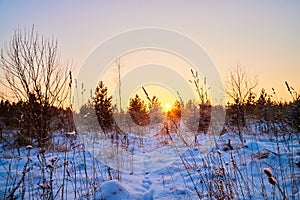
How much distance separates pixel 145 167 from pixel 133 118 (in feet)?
30.1

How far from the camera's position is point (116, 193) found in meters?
2.45

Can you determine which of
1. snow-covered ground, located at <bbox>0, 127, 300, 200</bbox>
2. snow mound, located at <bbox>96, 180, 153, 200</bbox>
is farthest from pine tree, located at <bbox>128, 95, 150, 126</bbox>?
snow mound, located at <bbox>96, 180, 153, 200</bbox>

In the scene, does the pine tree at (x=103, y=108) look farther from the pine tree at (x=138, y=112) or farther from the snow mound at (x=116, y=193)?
the snow mound at (x=116, y=193)

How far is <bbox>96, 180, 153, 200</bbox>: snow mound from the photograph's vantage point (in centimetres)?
240

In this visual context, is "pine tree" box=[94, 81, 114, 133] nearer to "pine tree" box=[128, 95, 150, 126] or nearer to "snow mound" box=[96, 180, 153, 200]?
"pine tree" box=[128, 95, 150, 126]

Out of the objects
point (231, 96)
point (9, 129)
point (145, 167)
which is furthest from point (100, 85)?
point (145, 167)

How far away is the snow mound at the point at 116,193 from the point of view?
2398 millimetres

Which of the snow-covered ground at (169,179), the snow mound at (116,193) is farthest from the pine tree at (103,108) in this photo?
the snow mound at (116,193)

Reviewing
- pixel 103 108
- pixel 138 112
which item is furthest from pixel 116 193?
pixel 138 112

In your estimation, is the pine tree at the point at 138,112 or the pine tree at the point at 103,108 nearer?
the pine tree at the point at 103,108

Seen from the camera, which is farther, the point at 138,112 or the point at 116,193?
the point at 138,112

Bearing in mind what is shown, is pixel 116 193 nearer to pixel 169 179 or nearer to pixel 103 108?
pixel 169 179

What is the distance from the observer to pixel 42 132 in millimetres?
6520

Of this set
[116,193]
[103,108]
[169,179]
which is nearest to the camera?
[116,193]
